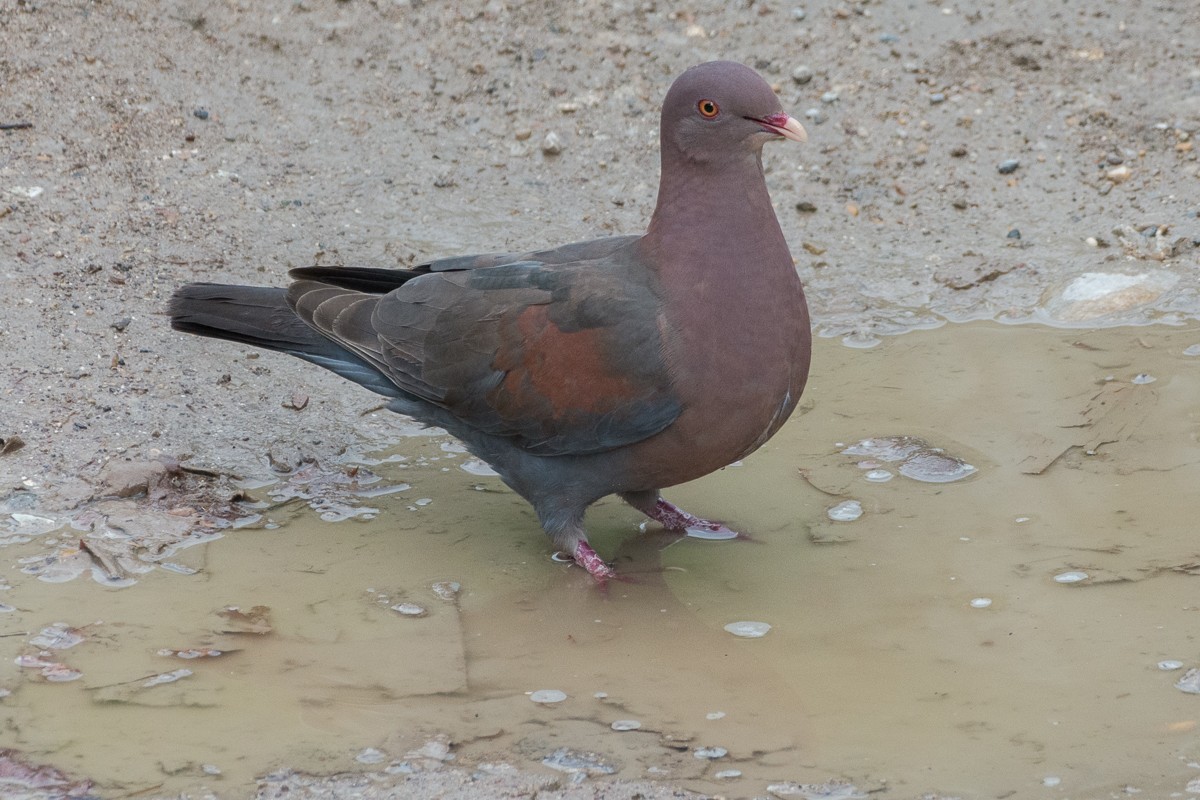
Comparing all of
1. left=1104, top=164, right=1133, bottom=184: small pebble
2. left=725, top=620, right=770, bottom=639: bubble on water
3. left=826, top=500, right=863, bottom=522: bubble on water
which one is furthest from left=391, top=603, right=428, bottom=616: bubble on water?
left=1104, top=164, right=1133, bottom=184: small pebble

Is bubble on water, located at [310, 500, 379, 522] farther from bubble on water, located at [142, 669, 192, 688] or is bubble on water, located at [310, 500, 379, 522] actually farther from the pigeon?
bubble on water, located at [142, 669, 192, 688]

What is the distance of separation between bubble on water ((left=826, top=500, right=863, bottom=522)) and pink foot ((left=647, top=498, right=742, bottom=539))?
32 cm

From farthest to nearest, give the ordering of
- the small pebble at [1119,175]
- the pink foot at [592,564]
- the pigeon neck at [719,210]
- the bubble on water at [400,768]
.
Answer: the small pebble at [1119,175]
the pink foot at [592,564]
the pigeon neck at [719,210]
the bubble on water at [400,768]

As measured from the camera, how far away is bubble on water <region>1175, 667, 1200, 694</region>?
3.53 m

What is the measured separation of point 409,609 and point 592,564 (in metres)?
0.59

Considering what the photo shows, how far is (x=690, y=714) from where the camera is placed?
11.7 ft

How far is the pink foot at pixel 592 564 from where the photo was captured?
434 cm

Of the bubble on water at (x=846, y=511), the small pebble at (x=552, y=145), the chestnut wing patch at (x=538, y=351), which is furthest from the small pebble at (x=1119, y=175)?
the chestnut wing patch at (x=538, y=351)

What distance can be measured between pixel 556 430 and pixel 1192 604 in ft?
6.10

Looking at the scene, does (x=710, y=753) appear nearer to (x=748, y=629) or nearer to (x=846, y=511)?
(x=748, y=629)

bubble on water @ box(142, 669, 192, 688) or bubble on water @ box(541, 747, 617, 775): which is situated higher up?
bubble on water @ box(142, 669, 192, 688)

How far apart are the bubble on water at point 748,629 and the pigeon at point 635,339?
17.8 inches

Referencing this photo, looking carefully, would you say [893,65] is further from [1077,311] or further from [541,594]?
[541,594]

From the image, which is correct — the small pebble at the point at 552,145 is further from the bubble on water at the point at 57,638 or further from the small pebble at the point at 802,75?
the bubble on water at the point at 57,638
